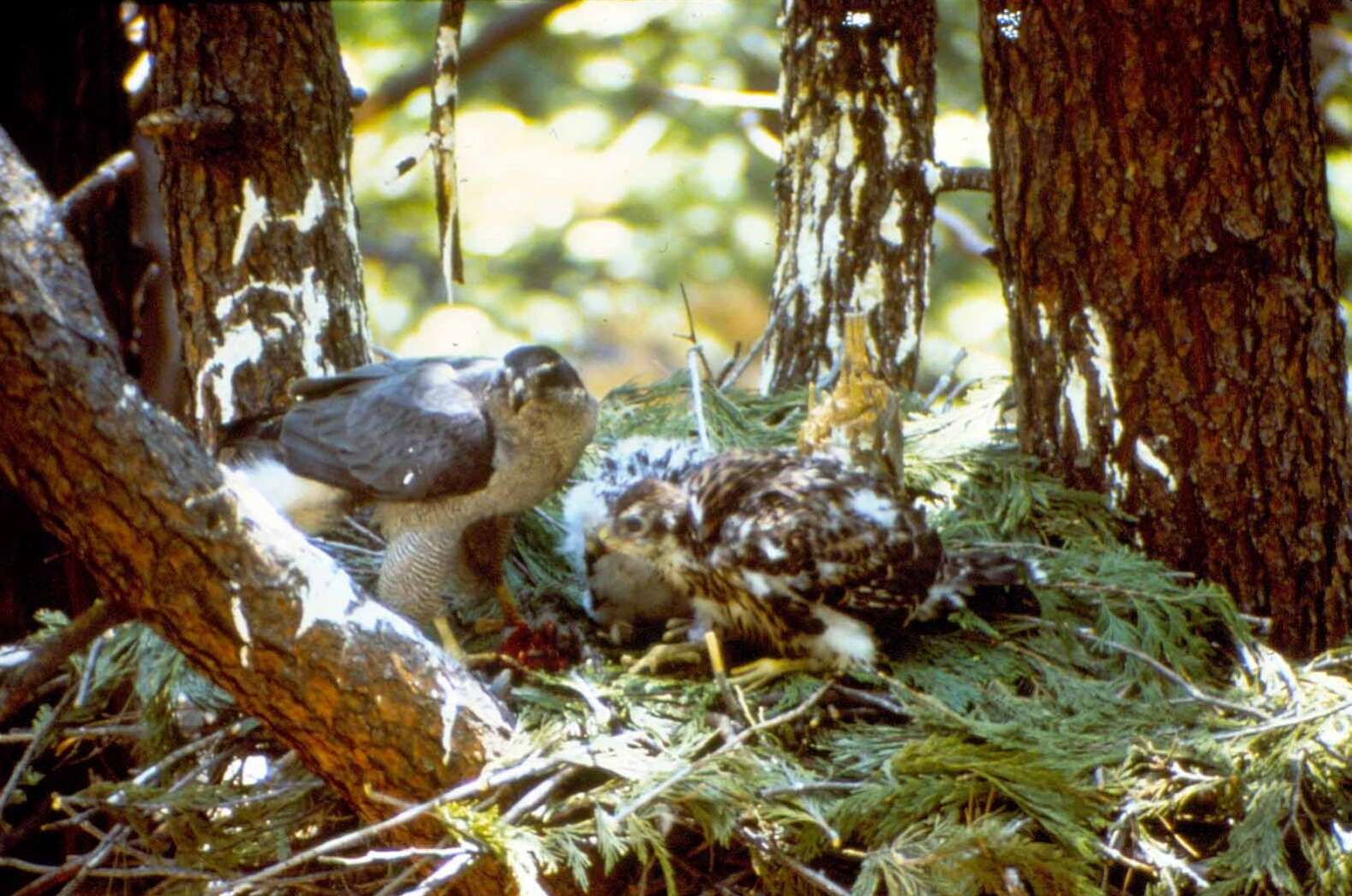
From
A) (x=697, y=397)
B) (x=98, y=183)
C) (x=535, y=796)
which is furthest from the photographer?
(x=697, y=397)

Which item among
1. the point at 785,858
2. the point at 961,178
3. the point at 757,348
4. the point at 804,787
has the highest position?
the point at 961,178

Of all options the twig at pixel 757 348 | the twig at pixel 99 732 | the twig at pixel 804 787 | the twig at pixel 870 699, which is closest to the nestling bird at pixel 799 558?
the twig at pixel 870 699

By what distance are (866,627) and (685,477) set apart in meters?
0.73

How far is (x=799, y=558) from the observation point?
340 centimetres

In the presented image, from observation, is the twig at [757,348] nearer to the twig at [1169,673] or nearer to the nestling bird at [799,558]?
the nestling bird at [799,558]

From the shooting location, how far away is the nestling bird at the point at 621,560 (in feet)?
12.5

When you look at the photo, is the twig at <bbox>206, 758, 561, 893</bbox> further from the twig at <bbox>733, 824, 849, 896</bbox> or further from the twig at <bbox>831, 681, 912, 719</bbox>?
the twig at <bbox>831, 681, 912, 719</bbox>

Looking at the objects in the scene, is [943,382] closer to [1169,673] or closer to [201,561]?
[1169,673]

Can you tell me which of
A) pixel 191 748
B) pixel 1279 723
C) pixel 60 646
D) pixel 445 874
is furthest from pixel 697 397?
pixel 60 646

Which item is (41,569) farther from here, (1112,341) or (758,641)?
(1112,341)

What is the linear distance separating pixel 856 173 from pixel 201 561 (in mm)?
2914

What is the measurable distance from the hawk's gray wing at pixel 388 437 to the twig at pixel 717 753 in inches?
42.4

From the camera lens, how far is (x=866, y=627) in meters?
3.45

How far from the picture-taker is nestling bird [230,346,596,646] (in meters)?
3.71
